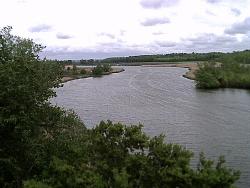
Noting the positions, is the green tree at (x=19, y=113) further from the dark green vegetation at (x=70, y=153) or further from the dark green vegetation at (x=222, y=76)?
the dark green vegetation at (x=222, y=76)

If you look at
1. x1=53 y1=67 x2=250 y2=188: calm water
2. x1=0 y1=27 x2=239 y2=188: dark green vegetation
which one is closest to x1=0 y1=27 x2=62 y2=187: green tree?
x1=0 y1=27 x2=239 y2=188: dark green vegetation

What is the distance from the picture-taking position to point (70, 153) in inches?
650

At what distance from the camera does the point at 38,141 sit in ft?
56.5

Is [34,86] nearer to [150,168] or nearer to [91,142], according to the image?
[91,142]

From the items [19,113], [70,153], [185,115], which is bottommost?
[185,115]

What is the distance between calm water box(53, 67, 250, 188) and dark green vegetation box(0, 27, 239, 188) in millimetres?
13438

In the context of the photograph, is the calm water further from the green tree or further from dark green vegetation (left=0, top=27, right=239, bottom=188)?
the green tree

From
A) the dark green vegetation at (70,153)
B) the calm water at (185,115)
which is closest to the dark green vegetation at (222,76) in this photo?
the calm water at (185,115)

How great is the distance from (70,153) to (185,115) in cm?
3771

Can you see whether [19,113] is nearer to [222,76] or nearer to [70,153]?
[70,153]

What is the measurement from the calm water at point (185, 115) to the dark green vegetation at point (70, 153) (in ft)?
44.1

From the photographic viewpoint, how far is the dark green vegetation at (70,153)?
46.8 feet

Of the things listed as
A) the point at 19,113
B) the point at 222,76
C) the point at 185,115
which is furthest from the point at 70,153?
the point at 222,76

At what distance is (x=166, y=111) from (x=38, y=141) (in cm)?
4053
